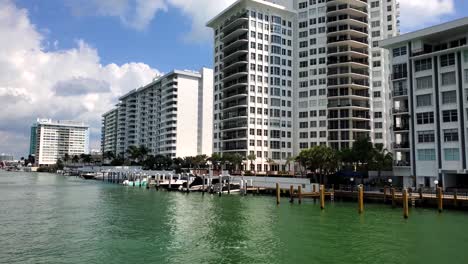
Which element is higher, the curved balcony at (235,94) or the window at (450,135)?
the curved balcony at (235,94)

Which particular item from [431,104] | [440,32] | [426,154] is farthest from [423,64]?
[426,154]

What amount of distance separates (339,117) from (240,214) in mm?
80705

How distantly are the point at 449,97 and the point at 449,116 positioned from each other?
3.58m

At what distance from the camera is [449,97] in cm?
7888

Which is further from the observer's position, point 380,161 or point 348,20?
point 348,20

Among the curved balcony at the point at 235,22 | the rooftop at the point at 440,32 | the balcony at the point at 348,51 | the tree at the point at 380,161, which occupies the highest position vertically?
the curved balcony at the point at 235,22

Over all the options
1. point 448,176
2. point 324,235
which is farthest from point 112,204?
point 448,176

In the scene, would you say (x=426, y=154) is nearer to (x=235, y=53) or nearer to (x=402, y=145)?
(x=402, y=145)

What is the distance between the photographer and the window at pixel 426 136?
8088cm

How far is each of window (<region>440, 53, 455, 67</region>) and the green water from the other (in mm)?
31020

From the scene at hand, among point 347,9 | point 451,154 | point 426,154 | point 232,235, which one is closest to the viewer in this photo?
point 232,235

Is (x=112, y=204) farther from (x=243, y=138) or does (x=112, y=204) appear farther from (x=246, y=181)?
(x=243, y=138)

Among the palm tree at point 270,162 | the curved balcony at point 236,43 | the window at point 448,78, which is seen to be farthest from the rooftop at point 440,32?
the curved balcony at point 236,43

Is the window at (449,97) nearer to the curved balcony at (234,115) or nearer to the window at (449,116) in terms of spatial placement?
the window at (449,116)
